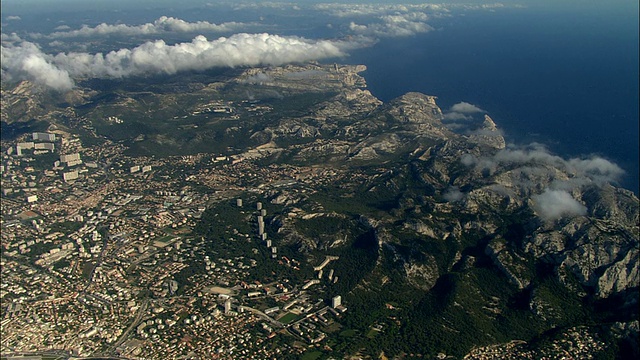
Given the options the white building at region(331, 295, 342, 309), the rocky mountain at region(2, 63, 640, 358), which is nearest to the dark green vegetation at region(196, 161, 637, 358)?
the rocky mountain at region(2, 63, 640, 358)

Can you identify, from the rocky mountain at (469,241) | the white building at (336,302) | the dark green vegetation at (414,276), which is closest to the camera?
the dark green vegetation at (414,276)

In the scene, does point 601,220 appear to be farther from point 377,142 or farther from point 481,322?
point 377,142

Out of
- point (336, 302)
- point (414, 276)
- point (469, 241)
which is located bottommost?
point (336, 302)

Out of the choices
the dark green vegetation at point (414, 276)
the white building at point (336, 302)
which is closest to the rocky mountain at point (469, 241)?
the dark green vegetation at point (414, 276)

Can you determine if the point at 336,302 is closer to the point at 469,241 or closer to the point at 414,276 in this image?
the point at 414,276

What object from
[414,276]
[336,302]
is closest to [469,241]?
[414,276]

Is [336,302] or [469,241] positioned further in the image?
[469,241]

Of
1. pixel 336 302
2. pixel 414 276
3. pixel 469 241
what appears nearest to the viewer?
pixel 336 302

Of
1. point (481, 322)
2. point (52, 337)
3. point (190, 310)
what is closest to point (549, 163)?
point (481, 322)

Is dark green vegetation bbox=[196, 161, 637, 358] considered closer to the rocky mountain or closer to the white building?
the rocky mountain

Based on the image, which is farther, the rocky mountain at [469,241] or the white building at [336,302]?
the white building at [336,302]

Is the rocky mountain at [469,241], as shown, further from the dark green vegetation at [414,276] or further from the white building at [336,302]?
the white building at [336,302]
